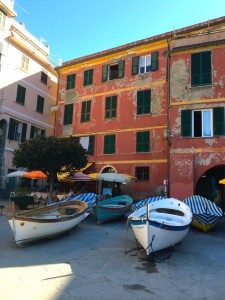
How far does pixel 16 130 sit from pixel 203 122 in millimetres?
16133

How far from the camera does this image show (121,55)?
2495cm

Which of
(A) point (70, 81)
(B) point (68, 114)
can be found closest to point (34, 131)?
(B) point (68, 114)

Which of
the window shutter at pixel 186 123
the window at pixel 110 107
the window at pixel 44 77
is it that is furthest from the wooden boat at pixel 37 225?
the window at pixel 44 77

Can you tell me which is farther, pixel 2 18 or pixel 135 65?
pixel 2 18

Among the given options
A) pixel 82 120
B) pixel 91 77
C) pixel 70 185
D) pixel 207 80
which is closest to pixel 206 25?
pixel 207 80

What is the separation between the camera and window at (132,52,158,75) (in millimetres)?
23125

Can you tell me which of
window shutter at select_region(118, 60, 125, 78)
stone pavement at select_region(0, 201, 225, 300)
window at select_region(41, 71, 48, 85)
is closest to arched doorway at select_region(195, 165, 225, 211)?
stone pavement at select_region(0, 201, 225, 300)

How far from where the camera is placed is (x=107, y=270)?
786cm

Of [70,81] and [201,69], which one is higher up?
[70,81]

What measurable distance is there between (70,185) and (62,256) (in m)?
15.7

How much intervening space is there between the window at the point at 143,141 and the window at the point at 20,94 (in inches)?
437

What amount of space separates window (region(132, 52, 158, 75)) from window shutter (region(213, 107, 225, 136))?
7.51 m

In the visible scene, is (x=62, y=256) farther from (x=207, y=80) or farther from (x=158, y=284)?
(x=207, y=80)

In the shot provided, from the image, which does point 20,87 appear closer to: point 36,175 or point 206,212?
point 36,175
